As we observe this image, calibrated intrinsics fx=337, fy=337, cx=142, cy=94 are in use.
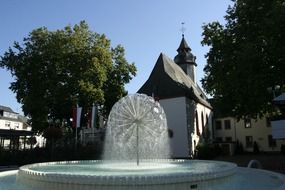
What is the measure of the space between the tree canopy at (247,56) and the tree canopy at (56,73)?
1193cm

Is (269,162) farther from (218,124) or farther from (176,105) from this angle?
(218,124)

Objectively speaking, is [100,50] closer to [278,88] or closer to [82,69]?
[82,69]

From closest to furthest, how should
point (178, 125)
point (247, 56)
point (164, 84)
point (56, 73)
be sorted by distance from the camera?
point (247, 56), point (56, 73), point (178, 125), point (164, 84)

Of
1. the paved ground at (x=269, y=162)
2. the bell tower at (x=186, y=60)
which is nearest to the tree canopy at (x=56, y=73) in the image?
the paved ground at (x=269, y=162)

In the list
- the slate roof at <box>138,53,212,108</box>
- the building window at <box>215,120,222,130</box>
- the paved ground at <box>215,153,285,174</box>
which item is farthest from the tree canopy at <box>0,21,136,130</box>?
the building window at <box>215,120,222,130</box>

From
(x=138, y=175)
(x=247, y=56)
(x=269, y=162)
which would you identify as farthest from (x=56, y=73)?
(x=138, y=175)

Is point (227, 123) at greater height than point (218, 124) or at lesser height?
greater

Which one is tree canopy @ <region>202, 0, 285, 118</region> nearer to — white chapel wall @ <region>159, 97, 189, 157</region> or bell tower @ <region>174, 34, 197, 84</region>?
white chapel wall @ <region>159, 97, 189, 157</region>

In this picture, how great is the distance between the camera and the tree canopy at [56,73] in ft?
110

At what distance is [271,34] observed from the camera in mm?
24438

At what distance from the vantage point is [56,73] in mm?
34531

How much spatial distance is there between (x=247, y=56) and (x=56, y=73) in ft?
63.2

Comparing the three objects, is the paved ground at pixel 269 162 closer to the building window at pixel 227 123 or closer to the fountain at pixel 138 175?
the fountain at pixel 138 175

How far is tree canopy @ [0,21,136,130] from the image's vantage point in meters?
33.7
